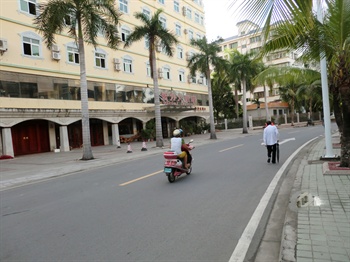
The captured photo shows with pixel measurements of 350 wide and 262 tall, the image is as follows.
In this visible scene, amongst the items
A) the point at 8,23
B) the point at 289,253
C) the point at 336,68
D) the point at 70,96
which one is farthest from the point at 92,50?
the point at 289,253

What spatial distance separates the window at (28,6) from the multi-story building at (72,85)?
0.08 metres

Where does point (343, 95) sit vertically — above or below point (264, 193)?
above

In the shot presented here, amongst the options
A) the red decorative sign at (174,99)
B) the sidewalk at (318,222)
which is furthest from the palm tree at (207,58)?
the sidewalk at (318,222)

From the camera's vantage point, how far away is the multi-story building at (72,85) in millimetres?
22109

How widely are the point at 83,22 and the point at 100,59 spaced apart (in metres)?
12.5

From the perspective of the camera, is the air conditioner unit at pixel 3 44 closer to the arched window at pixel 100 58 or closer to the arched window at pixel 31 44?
the arched window at pixel 31 44

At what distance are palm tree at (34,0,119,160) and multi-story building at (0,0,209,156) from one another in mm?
4229

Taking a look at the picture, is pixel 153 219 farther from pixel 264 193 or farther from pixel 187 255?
pixel 264 193

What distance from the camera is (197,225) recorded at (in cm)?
498

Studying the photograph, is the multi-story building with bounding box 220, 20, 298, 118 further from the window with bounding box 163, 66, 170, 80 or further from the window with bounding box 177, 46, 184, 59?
the window with bounding box 163, 66, 170, 80

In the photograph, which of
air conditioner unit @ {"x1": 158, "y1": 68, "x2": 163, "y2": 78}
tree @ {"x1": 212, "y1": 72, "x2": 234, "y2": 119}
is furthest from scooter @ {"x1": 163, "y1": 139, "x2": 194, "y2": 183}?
tree @ {"x1": 212, "y1": 72, "x2": 234, "y2": 119}

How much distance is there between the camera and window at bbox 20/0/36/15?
2336cm

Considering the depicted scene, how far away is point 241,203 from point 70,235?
11.2 feet

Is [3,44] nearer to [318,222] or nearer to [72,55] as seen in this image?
[72,55]
